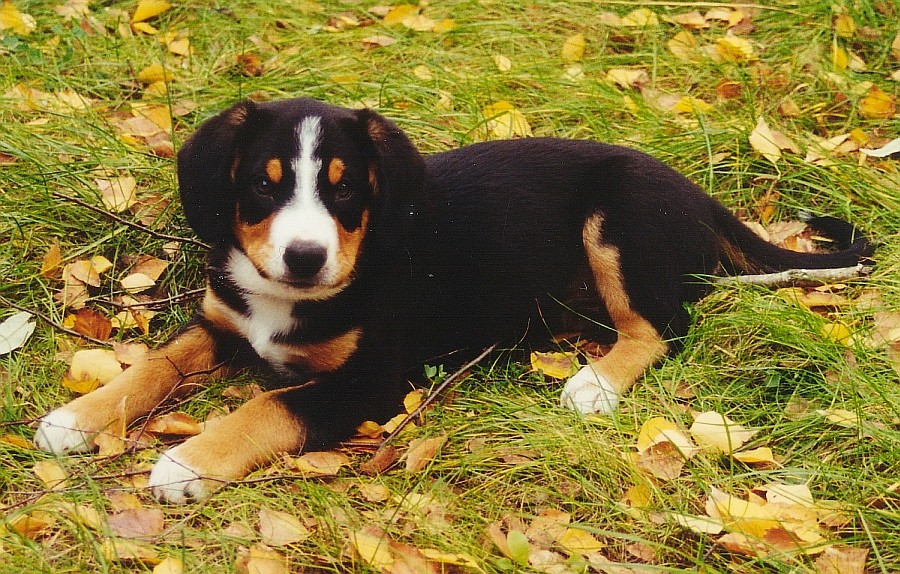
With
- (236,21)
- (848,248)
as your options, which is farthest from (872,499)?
(236,21)

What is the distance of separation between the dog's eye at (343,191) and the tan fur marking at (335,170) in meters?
0.02

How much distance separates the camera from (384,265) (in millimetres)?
3648

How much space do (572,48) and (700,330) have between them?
86.6 inches

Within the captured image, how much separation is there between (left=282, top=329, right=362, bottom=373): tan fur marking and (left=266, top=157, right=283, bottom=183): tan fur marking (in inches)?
22.7

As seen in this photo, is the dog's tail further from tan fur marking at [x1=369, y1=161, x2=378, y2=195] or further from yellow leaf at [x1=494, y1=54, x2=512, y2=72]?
yellow leaf at [x1=494, y1=54, x2=512, y2=72]

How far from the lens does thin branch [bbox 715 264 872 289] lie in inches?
158

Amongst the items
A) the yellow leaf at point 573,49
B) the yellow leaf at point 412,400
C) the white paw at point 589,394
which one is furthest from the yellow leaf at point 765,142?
the yellow leaf at point 412,400

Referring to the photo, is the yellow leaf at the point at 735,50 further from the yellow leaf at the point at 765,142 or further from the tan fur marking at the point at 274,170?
the tan fur marking at the point at 274,170

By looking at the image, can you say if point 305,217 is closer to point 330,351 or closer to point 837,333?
point 330,351

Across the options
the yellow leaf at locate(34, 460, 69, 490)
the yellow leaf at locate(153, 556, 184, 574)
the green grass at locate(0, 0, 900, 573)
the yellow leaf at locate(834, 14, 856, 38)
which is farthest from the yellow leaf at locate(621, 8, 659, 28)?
the yellow leaf at locate(153, 556, 184, 574)

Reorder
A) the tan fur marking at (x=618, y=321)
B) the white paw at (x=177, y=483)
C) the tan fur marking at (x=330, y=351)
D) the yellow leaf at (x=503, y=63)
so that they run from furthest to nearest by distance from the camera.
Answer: the yellow leaf at (x=503, y=63) < the tan fur marking at (x=618, y=321) < the tan fur marking at (x=330, y=351) < the white paw at (x=177, y=483)

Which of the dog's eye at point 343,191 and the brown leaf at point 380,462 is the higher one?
the dog's eye at point 343,191

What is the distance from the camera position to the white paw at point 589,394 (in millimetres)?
3562

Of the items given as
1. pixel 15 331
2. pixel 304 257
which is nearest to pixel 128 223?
pixel 15 331
